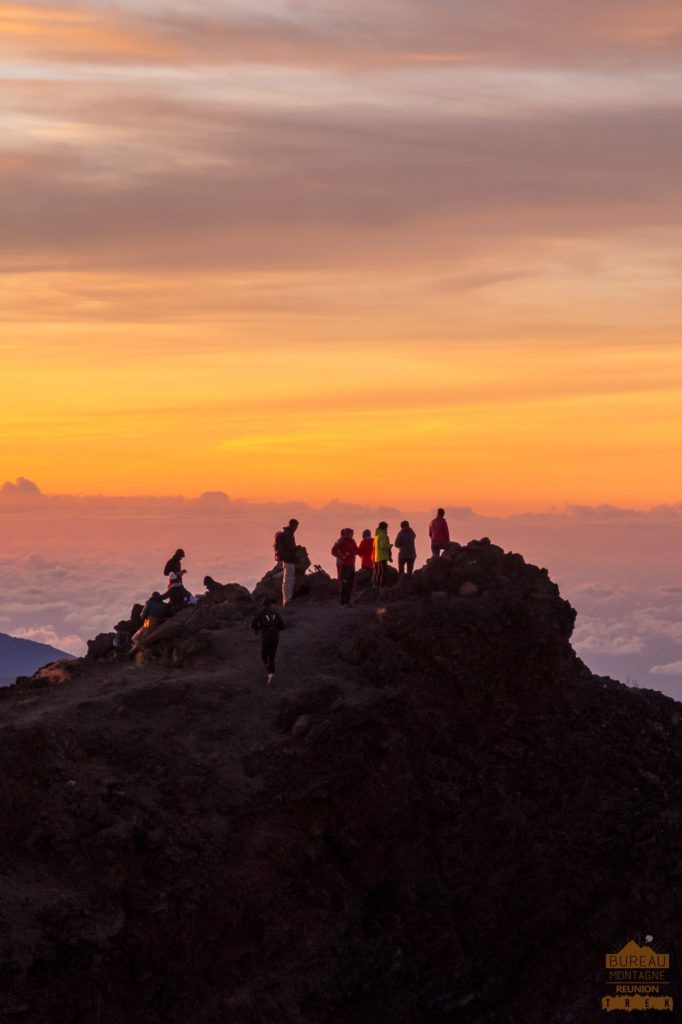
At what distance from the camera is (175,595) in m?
52.2

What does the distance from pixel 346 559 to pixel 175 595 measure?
23.4 ft

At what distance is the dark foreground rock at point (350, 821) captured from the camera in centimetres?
3500

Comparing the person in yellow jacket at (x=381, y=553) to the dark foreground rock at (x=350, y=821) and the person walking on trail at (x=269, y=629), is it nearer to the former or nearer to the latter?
the dark foreground rock at (x=350, y=821)

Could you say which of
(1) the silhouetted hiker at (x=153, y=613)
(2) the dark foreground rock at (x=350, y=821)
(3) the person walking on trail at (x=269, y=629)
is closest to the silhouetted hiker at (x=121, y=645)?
(1) the silhouetted hiker at (x=153, y=613)

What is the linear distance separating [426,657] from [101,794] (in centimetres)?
1253

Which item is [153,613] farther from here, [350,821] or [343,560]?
[350,821]

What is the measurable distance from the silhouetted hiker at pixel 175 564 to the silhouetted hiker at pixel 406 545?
7.78 meters

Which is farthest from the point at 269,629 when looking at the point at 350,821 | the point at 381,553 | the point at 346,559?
the point at 381,553

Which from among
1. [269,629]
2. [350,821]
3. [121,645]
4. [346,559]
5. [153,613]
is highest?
[346,559]

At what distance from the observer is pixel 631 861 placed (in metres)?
43.4

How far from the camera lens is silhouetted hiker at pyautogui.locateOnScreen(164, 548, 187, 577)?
50.5 meters

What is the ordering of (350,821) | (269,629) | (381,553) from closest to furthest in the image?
(350,821), (269,629), (381,553)

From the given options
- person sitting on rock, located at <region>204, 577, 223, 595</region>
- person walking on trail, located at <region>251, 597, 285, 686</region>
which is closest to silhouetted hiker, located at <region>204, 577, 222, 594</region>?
person sitting on rock, located at <region>204, 577, 223, 595</region>

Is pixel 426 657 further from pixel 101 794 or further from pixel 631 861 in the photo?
pixel 101 794
